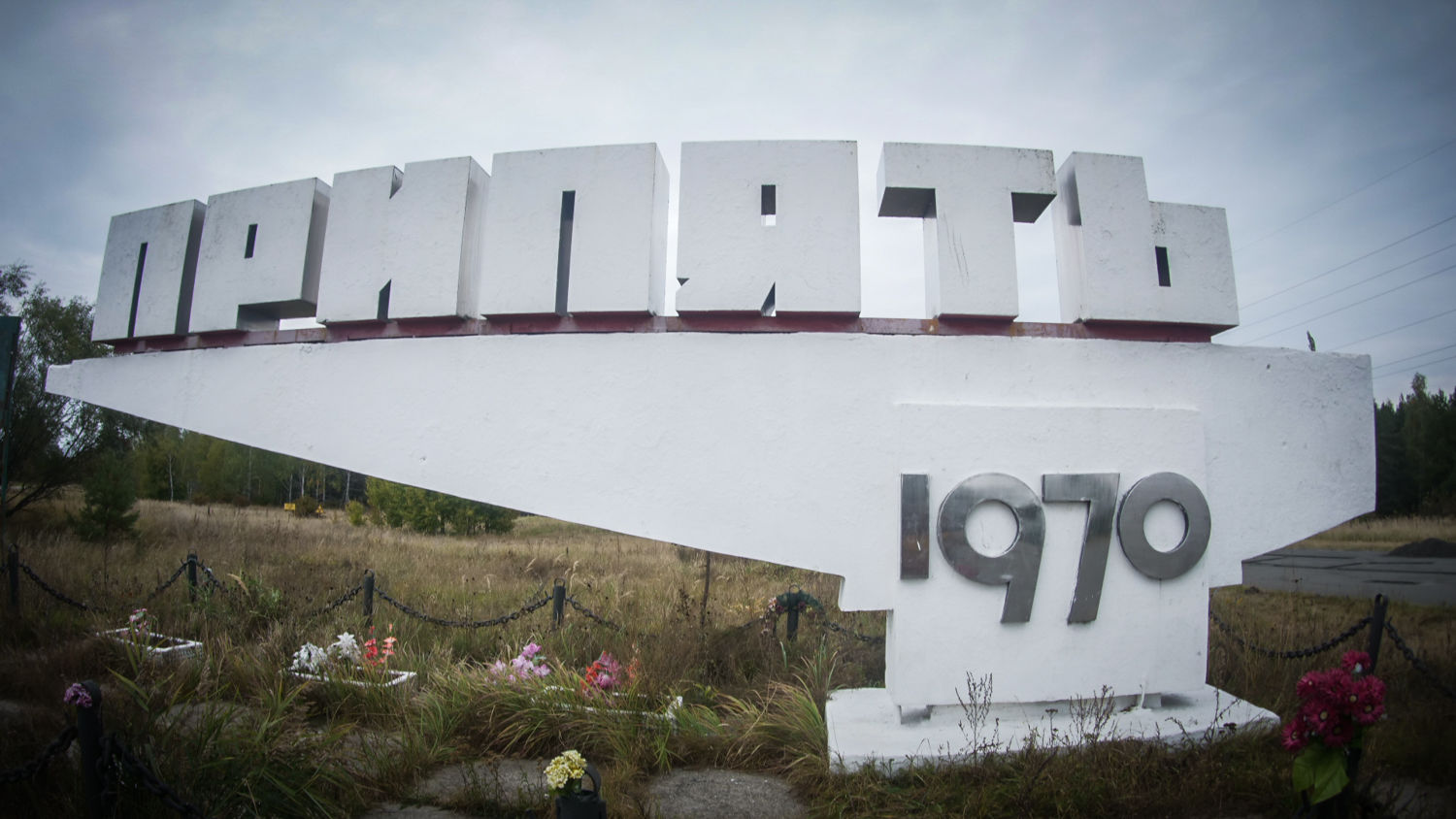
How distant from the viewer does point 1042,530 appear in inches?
173

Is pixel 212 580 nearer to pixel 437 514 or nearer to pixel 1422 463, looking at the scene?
pixel 437 514

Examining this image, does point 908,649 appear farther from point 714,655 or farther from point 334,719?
point 334,719

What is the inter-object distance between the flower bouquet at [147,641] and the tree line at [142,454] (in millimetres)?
2470

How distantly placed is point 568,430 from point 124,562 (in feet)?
35.2

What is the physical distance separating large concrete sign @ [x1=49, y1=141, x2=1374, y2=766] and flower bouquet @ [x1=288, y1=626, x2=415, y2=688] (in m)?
1.83

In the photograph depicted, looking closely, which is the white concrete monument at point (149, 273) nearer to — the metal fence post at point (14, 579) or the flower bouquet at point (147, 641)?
the flower bouquet at point (147, 641)

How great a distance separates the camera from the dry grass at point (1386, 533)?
57.4ft

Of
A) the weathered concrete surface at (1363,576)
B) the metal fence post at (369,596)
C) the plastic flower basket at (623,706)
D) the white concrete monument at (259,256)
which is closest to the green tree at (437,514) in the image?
the metal fence post at (369,596)

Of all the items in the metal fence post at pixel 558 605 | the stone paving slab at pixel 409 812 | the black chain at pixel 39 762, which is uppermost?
the metal fence post at pixel 558 605

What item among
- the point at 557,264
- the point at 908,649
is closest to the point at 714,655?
the point at 908,649

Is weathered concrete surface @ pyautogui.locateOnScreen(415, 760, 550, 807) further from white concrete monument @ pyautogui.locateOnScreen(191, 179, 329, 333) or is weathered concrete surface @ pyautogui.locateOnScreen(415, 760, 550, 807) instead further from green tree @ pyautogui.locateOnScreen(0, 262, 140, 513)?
green tree @ pyautogui.locateOnScreen(0, 262, 140, 513)

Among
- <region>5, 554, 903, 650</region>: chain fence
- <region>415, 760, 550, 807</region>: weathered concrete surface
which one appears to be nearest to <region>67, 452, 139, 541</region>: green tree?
<region>5, 554, 903, 650</region>: chain fence

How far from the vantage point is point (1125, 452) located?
4527 mm

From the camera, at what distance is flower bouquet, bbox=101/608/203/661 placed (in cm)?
560
